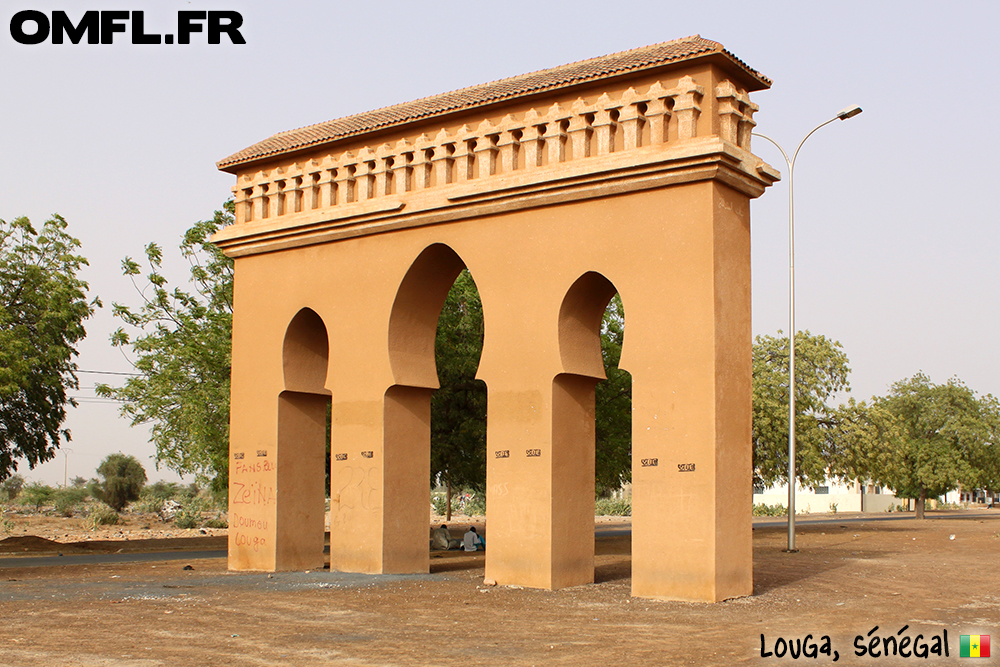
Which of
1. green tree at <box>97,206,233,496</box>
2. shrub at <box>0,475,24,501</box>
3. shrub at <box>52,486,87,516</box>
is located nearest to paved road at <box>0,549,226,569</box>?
green tree at <box>97,206,233,496</box>

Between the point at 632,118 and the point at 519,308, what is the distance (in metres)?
3.36

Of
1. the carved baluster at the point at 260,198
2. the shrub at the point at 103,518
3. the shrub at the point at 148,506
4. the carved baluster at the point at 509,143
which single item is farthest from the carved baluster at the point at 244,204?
the shrub at the point at 148,506

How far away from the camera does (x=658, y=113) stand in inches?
563

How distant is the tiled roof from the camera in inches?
573

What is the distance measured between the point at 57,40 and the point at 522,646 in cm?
1263

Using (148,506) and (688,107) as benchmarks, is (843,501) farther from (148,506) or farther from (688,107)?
(688,107)

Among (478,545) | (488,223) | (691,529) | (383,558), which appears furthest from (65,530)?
(691,529)

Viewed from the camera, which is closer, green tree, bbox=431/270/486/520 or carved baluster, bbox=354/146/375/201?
carved baluster, bbox=354/146/375/201

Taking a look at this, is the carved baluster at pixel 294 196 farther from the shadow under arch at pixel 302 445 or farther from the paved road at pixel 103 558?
the paved road at pixel 103 558

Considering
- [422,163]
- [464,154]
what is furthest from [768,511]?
[464,154]

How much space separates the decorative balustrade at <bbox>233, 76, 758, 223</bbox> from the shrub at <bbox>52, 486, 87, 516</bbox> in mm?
41402

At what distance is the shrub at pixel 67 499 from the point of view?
55.8 meters

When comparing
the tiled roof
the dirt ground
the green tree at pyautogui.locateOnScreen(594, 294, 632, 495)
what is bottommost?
the dirt ground

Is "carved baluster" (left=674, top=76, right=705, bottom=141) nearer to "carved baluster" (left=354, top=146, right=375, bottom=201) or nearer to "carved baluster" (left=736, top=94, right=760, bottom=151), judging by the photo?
"carved baluster" (left=736, top=94, right=760, bottom=151)
